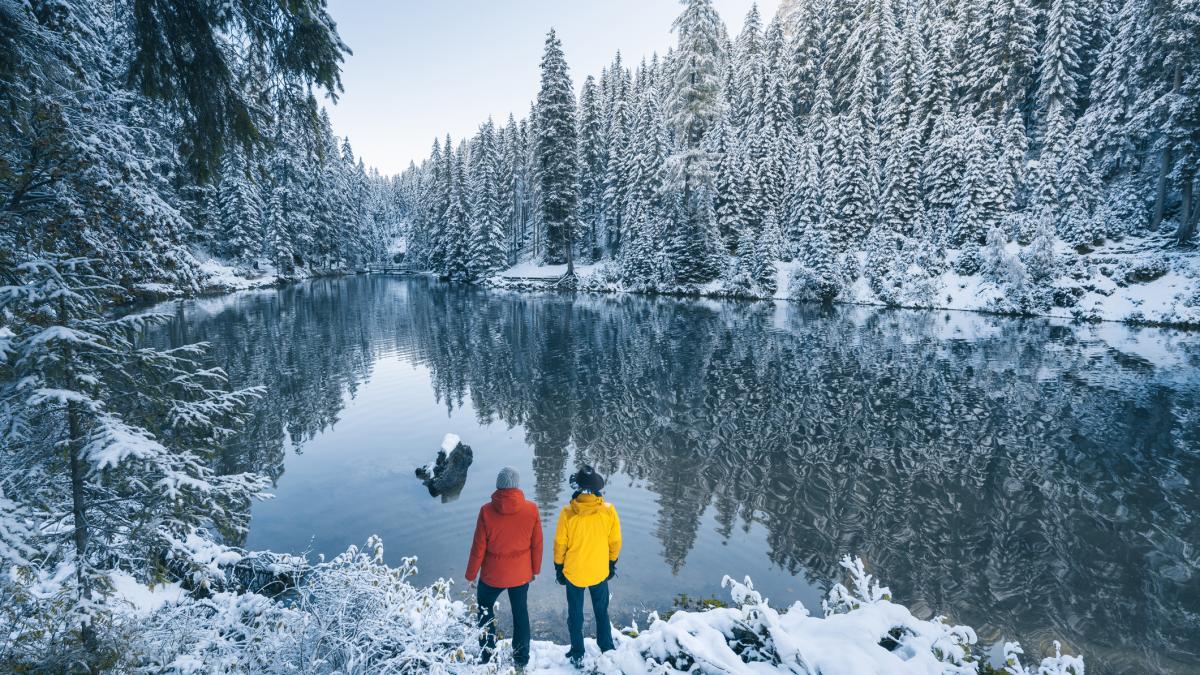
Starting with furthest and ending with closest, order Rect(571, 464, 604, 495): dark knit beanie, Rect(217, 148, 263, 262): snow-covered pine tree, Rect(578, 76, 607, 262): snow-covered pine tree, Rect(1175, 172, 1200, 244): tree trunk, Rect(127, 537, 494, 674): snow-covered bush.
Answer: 1. Rect(578, 76, 607, 262): snow-covered pine tree
2. Rect(217, 148, 263, 262): snow-covered pine tree
3. Rect(1175, 172, 1200, 244): tree trunk
4. Rect(571, 464, 604, 495): dark knit beanie
5. Rect(127, 537, 494, 674): snow-covered bush

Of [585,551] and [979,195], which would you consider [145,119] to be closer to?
[585,551]

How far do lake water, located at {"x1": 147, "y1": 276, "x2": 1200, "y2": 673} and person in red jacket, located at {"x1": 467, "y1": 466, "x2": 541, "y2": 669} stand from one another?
180 cm

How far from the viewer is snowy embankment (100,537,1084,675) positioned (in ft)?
11.9

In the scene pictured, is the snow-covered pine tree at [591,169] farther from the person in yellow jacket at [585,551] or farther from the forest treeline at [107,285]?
the person in yellow jacket at [585,551]

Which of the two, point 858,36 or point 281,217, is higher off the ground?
point 858,36

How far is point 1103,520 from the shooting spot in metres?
9.20

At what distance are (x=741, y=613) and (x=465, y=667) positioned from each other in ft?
8.12

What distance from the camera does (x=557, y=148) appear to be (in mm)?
50219

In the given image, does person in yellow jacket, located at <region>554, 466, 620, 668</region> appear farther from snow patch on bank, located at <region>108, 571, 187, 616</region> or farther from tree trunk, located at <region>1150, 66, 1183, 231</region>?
tree trunk, located at <region>1150, 66, 1183, 231</region>

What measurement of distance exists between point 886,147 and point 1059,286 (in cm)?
1755

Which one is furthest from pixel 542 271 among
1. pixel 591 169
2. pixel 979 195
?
pixel 979 195

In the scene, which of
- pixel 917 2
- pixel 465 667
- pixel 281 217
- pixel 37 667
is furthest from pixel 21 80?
pixel 917 2

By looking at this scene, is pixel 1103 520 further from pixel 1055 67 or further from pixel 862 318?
pixel 1055 67

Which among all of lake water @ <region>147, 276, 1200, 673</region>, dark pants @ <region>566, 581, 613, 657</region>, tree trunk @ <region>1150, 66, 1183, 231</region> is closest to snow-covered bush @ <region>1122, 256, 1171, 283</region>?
tree trunk @ <region>1150, 66, 1183, 231</region>
